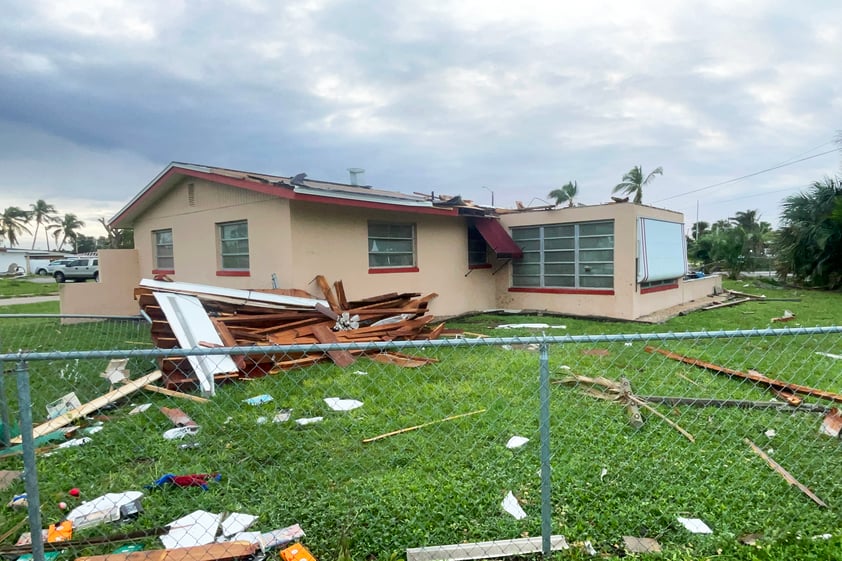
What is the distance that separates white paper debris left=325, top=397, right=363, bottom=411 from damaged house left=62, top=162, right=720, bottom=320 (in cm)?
459

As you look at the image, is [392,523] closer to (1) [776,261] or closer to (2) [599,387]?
(2) [599,387]

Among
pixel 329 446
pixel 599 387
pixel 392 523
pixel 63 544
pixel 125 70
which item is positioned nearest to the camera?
pixel 63 544

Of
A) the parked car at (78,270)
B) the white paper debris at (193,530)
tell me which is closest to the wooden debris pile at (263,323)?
the white paper debris at (193,530)

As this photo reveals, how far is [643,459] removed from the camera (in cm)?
366

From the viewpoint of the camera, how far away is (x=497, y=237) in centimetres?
1335

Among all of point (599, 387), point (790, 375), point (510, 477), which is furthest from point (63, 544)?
point (790, 375)

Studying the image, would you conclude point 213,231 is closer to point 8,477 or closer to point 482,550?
point 8,477

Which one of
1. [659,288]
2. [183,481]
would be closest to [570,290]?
[659,288]

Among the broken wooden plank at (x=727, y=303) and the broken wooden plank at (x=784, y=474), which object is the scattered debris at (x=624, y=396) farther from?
the broken wooden plank at (x=727, y=303)

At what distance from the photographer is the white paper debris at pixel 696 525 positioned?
2.75 meters

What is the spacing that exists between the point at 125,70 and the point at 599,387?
11.0 metres

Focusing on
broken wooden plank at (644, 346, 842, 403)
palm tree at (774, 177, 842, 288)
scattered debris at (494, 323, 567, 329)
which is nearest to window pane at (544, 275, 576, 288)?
scattered debris at (494, 323, 567, 329)

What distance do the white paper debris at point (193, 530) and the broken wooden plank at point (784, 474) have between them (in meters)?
3.84

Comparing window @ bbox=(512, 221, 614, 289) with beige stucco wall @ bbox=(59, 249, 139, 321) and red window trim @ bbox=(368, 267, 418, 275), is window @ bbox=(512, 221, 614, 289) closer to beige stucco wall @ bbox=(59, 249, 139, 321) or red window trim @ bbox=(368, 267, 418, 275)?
red window trim @ bbox=(368, 267, 418, 275)
